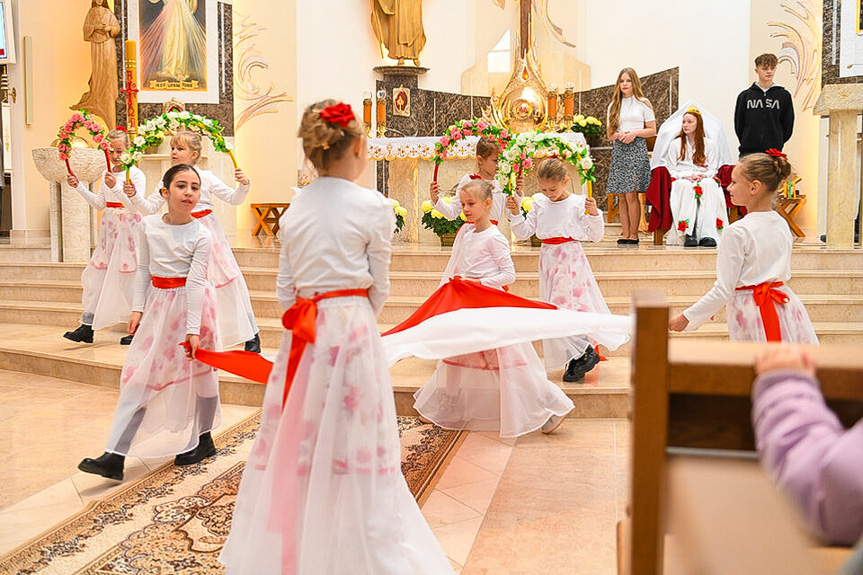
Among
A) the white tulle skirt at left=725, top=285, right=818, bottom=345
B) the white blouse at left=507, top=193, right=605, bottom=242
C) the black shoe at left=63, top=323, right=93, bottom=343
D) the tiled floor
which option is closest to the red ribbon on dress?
the tiled floor

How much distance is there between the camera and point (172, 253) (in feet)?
13.8

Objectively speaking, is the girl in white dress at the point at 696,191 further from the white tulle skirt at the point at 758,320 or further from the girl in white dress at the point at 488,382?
the white tulle skirt at the point at 758,320

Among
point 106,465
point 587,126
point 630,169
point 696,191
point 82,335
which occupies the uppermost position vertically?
point 587,126

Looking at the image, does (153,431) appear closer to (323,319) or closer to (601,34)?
(323,319)

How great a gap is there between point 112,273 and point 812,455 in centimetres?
660

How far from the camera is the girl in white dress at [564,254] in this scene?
18.0 ft

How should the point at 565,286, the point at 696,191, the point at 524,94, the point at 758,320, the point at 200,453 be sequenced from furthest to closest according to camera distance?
the point at 524,94 < the point at 696,191 < the point at 565,286 < the point at 200,453 < the point at 758,320

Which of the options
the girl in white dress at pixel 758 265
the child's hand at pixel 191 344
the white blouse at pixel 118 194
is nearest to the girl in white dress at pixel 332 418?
the child's hand at pixel 191 344

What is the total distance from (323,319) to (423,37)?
1099 cm

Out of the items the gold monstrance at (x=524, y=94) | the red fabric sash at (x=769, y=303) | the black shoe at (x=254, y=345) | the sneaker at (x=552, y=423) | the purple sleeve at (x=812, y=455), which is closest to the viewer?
the purple sleeve at (x=812, y=455)

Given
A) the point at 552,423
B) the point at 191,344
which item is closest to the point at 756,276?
the point at 552,423

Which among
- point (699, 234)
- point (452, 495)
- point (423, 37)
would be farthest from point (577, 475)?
point (423, 37)

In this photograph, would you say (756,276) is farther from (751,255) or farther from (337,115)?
(337,115)

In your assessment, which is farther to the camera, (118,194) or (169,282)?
(118,194)
